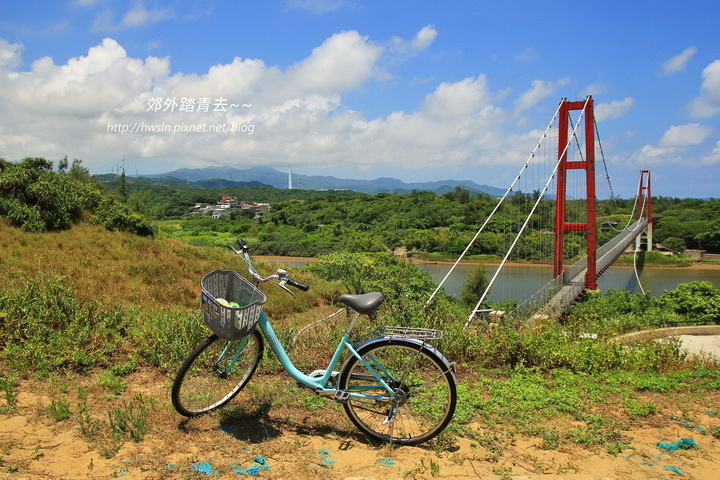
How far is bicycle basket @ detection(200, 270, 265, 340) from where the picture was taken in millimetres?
2205

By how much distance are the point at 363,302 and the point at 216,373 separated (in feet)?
2.94

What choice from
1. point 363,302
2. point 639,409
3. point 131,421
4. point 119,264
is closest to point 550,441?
point 639,409

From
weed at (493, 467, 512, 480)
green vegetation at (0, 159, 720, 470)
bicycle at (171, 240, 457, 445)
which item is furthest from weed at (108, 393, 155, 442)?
weed at (493, 467, 512, 480)

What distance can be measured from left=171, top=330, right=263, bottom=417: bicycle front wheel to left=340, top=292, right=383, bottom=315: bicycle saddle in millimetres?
565

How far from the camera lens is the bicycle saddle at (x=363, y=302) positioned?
2348 millimetres

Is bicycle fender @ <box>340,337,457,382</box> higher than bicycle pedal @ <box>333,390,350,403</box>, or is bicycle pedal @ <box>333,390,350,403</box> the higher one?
bicycle fender @ <box>340,337,457,382</box>

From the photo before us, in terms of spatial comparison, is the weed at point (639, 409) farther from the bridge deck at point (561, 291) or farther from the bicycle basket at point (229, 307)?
the bridge deck at point (561, 291)

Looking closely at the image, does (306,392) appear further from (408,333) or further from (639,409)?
(639,409)

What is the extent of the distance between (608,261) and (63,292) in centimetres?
2007

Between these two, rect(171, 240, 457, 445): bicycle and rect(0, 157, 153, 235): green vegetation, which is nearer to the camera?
rect(171, 240, 457, 445): bicycle

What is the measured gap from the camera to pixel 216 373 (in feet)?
8.47


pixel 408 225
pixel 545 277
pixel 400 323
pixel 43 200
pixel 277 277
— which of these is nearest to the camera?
pixel 277 277

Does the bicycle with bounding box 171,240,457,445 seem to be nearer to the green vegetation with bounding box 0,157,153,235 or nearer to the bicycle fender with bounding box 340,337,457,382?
the bicycle fender with bounding box 340,337,457,382

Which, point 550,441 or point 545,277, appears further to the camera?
point 545,277
